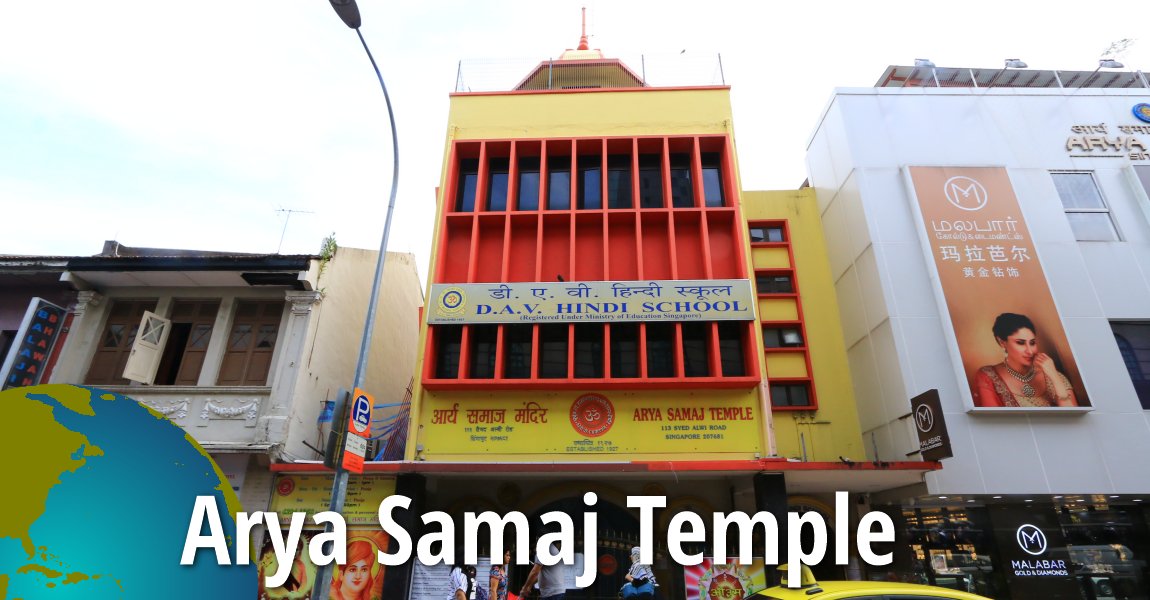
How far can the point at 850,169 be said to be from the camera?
57.7 ft

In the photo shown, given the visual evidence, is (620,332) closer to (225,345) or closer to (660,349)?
(660,349)

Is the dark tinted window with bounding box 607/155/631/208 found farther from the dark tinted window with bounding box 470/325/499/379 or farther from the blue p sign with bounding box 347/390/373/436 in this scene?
the blue p sign with bounding box 347/390/373/436

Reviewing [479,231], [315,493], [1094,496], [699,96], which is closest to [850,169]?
[699,96]

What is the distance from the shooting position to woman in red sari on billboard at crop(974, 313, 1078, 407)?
14.2 m

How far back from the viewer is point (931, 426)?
12.8 m

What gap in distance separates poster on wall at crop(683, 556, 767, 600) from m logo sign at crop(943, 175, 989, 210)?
11805 millimetres

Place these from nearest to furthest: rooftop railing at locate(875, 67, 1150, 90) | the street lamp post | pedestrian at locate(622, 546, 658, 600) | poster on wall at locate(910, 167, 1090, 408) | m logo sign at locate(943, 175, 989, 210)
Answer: the street lamp post, pedestrian at locate(622, 546, 658, 600), poster on wall at locate(910, 167, 1090, 408), m logo sign at locate(943, 175, 989, 210), rooftop railing at locate(875, 67, 1150, 90)

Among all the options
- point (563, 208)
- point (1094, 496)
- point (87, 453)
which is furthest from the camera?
point (563, 208)

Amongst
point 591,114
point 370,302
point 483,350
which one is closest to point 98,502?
point 370,302

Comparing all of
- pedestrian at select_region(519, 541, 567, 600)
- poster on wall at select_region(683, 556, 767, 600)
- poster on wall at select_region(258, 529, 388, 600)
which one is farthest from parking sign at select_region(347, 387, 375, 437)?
poster on wall at select_region(683, 556, 767, 600)

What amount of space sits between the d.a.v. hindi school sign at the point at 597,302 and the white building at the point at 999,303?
4.67 m

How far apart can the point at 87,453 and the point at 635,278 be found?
11.9 m

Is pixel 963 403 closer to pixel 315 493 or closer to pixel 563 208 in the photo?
pixel 563 208

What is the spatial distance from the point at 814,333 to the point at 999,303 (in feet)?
15.3
